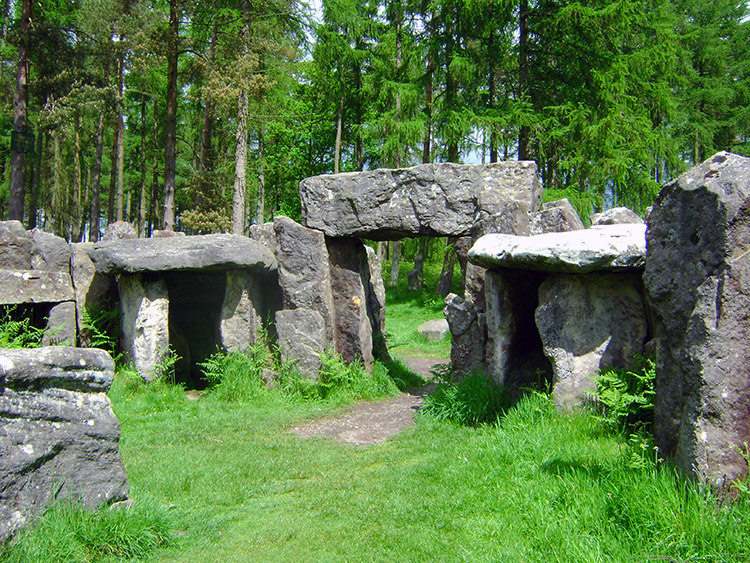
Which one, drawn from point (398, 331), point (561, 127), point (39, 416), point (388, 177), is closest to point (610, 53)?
point (561, 127)

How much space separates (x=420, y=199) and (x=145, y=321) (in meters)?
4.26

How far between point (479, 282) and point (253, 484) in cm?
395

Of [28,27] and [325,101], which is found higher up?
[325,101]

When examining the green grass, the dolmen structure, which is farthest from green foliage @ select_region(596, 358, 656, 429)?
the dolmen structure

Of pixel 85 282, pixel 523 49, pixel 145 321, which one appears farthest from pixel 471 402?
pixel 523 49

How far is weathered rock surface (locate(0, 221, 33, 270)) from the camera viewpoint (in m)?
8.70

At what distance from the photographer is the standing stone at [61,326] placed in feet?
27.5

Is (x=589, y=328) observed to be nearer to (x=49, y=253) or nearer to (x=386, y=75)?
(x=49, y=253)

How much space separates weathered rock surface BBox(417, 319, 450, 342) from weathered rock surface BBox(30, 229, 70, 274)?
8.24 m

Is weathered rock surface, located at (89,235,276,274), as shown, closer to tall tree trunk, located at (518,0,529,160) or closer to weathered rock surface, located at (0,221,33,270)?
weathered rock surface, located at (0,221,33,270)

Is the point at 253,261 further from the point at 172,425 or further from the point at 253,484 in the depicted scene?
the point at 253,484

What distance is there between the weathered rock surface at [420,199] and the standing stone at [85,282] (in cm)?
343

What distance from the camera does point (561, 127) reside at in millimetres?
16078

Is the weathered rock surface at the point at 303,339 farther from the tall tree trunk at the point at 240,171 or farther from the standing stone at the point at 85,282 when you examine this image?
the tall tree trunk at the point at 240,171
